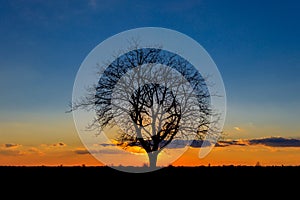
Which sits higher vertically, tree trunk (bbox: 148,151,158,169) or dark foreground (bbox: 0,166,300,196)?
tree trunk (bbox: 148,151,158,169)

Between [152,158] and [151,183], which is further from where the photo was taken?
[152,158]

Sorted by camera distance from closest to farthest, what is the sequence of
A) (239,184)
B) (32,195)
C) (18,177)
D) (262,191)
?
1. (32,195)
2. (262,191)
3. (239,184)
4. (18,177)

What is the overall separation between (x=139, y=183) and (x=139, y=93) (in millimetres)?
15179

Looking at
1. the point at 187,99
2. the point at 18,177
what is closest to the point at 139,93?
the point at 187,99

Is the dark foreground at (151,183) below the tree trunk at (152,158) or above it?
below

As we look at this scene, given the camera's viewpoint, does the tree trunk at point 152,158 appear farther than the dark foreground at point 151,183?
Yes

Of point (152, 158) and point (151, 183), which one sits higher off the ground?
point (152, 158)

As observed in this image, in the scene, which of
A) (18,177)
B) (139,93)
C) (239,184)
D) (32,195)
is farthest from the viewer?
(139,93)

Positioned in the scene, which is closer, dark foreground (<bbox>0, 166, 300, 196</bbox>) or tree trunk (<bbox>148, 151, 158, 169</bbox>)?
dark foreground (<bbox>0, 166, 300, 196</bbox>)

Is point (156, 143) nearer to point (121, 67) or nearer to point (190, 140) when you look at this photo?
point (190, 140)

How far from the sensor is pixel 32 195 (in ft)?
50.1

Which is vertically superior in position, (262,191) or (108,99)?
(108,99)

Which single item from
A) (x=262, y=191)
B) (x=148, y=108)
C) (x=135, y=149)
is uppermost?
(x=148, y=108)

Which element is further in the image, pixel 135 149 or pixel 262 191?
pixel 135 149
